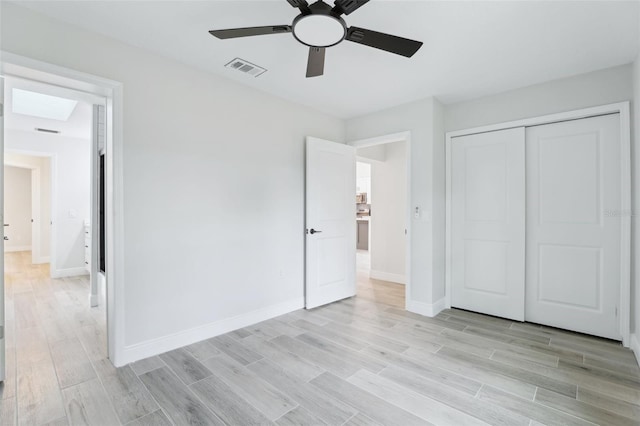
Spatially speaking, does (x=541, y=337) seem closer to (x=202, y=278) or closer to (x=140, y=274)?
(x=202, y=278)

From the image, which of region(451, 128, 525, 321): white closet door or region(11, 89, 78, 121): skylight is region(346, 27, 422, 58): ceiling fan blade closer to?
region(451, 128, 525, 321): white closet door

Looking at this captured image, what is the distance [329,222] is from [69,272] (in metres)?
5.05

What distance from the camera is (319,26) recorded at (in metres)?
1.68

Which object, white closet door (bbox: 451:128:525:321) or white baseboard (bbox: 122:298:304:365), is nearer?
white baseboard (bbox: 122:298:304:365)

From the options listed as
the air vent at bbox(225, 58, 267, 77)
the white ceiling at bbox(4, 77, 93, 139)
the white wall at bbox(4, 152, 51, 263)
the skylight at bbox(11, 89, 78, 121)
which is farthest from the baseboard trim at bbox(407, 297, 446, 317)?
the white wall at bbox(4, 152, 51, 263)

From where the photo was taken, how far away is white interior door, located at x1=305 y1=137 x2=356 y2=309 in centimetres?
378

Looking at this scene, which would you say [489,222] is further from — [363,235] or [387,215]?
[363,235]

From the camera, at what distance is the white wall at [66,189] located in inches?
216

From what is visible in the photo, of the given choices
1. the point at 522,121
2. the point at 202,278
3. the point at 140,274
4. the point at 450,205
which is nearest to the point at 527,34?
the point at 522,121

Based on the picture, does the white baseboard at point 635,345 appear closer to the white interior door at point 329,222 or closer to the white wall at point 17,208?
the white interior door at point 329,222

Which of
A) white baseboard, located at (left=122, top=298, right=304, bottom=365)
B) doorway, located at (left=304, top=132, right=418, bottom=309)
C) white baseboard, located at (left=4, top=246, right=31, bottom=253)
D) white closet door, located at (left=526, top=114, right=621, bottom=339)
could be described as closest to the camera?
white baseboard, located at (left=122, top=298, right=304, bottom=365)

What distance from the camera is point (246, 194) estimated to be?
3223mm

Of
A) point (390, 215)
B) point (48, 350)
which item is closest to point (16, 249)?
point (48, 350)

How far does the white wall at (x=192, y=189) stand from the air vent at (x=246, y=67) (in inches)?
10.4
